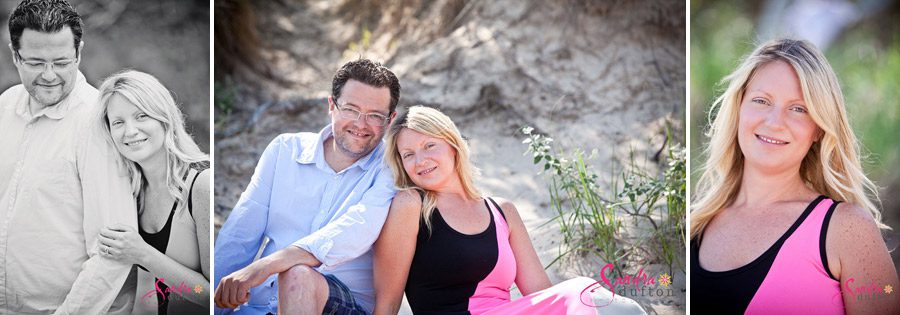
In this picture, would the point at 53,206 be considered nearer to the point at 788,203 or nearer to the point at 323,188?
the point at 323,188

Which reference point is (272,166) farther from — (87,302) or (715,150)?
(715,150)

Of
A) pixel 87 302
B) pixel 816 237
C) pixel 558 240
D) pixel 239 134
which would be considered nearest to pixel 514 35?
pixel 558 240

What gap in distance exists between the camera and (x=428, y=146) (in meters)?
3.93

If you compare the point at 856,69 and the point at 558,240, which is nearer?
the point at 856,69

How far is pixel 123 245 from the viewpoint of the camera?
400 centimetres

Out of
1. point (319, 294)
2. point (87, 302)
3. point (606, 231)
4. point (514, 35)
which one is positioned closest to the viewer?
point (319, 294)

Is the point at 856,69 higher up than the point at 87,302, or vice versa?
the point at 856,69

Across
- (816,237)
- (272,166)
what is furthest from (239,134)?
(816,237)

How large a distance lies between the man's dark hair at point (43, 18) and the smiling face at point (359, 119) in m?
1.12

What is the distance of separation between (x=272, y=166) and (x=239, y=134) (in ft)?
3.36

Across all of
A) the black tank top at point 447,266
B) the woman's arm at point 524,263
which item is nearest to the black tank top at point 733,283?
the woman's arm at point 524,263

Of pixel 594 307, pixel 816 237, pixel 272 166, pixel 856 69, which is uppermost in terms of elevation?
pixel 856 69

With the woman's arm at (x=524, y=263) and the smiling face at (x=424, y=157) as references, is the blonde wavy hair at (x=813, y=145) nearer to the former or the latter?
the woman's arm at (x=524, y=263)

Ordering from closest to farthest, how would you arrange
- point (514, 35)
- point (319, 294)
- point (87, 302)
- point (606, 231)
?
point (319, 294)
point (87, 302)
point (606, 231)
point (514, 35)
